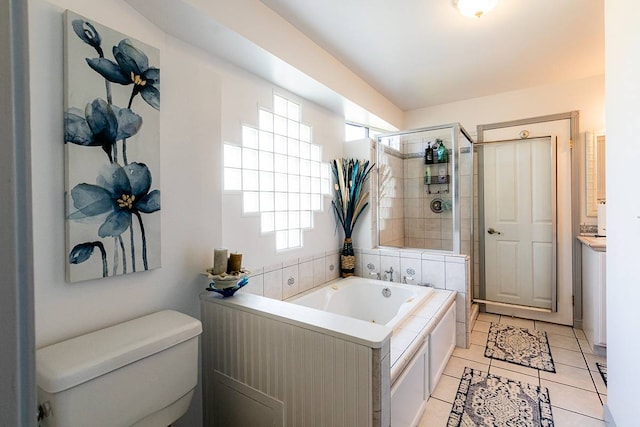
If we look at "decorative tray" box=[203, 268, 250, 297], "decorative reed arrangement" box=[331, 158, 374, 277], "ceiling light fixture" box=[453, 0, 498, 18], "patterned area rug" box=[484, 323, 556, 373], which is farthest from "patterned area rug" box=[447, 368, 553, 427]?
"ceiling light fixture" box=[453, 0, 498, 18]

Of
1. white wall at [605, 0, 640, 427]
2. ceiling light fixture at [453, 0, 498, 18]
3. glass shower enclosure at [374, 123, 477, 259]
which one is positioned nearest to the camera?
white wall at [605, 0, 640, 427]

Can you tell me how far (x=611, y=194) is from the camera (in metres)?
1.53

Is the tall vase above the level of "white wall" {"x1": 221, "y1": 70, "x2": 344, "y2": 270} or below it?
below

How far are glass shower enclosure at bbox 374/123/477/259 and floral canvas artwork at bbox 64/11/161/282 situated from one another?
7.37 feet

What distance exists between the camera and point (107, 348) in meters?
1.10

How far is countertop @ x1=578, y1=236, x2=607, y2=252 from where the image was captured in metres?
2.39

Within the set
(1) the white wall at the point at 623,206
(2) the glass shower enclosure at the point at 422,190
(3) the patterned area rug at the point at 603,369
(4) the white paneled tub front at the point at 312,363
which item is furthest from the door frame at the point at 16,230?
(3) the patterned area rug at the point at 603,369

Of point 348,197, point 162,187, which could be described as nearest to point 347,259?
point 348,197

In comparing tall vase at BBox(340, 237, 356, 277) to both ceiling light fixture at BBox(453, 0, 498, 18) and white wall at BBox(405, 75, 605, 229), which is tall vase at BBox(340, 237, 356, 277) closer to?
white wall at BBox(405, 75, 605, 229)

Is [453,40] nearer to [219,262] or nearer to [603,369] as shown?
[219,262]

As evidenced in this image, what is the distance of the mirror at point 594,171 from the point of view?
2.80 metres

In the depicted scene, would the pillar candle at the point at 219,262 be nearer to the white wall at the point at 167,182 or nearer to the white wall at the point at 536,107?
the white wall at the point at 167,182

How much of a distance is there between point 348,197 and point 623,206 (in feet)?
6.47

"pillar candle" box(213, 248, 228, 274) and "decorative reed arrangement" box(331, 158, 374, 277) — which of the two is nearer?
"pillar candle" box(213, 248, 228, 274)
